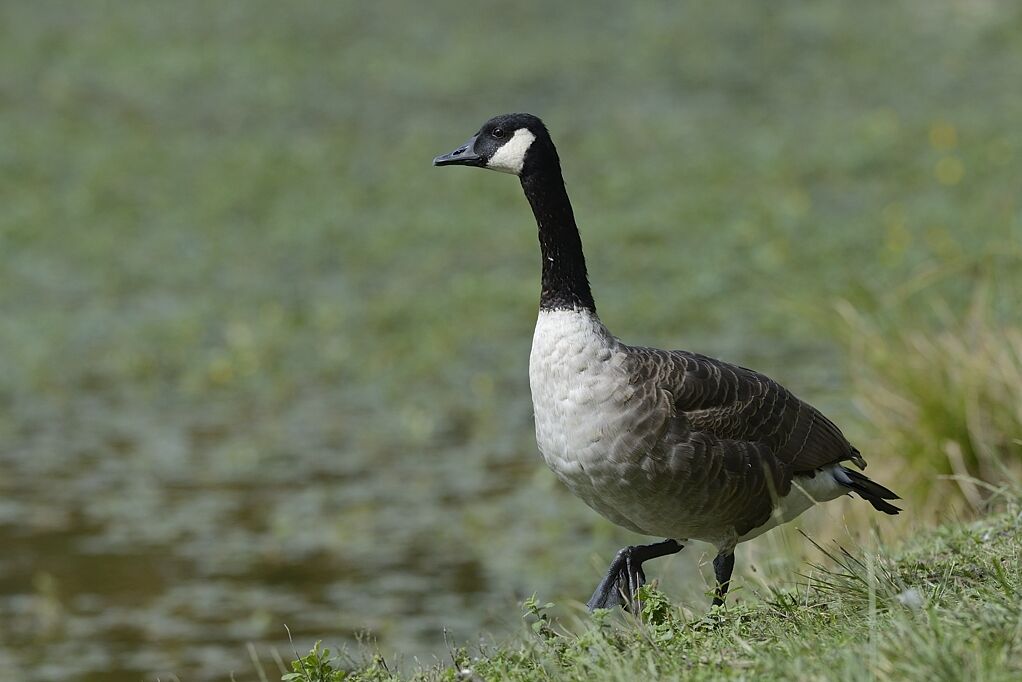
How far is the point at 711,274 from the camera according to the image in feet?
44.9

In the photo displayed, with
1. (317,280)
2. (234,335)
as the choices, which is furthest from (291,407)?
(317,280)

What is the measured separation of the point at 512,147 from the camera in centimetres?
543

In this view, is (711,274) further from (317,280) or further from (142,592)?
(142,592)

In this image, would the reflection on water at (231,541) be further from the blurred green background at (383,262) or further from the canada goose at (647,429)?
the canada goose at (647,429)

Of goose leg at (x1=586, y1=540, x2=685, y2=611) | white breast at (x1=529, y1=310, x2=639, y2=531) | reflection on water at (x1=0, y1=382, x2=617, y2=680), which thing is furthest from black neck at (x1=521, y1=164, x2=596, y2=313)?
reflection on water at (x1=0, y1=382, x2=617, y2=680)

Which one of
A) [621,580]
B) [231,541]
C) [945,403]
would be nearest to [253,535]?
[231,541]

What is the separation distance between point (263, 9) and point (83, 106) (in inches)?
183

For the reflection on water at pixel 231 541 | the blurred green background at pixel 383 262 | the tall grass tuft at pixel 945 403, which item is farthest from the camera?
the blurred green background at pixel 383 262

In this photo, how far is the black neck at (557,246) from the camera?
17.1ft

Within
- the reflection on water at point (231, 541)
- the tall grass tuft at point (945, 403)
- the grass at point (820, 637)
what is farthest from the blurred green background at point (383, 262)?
the grass at point (820, 637)

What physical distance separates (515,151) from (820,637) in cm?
228

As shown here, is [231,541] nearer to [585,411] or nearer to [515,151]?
[515,151]

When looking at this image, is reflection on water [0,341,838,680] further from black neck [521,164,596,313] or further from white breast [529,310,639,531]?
black neck [521,164,596,313]

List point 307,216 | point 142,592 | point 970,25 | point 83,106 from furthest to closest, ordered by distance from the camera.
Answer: point 970,25 < point 83,106 < point 307,216 < point 142,592
